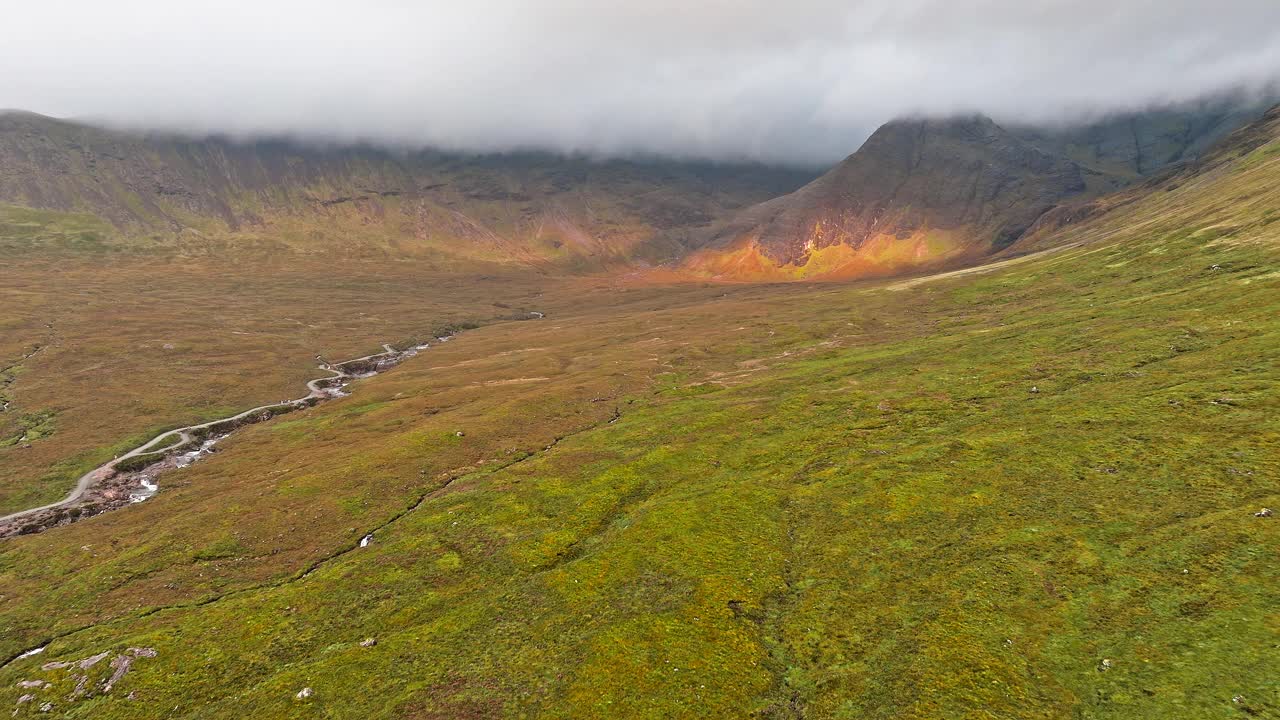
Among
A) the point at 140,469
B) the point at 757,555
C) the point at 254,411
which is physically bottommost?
the point at 140,469

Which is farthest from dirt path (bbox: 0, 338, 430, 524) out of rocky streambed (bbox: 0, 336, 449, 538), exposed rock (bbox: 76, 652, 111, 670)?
exposed rock (bbox: 76, 652, 111, 670)

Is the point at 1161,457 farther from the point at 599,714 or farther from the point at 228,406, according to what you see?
the point at 228,406

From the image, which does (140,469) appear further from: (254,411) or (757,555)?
(757,555)

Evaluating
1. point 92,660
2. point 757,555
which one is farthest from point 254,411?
point 757,555

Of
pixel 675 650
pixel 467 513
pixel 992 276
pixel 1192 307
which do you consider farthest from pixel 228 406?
pixel 992 276

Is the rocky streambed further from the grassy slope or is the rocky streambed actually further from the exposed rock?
the exposed rock

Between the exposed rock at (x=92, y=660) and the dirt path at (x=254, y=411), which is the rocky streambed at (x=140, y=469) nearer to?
the dirt path at (x=254, y=411)

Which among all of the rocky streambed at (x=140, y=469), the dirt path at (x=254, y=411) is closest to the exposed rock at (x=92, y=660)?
the rocky streambed at (x=140, y=469)
